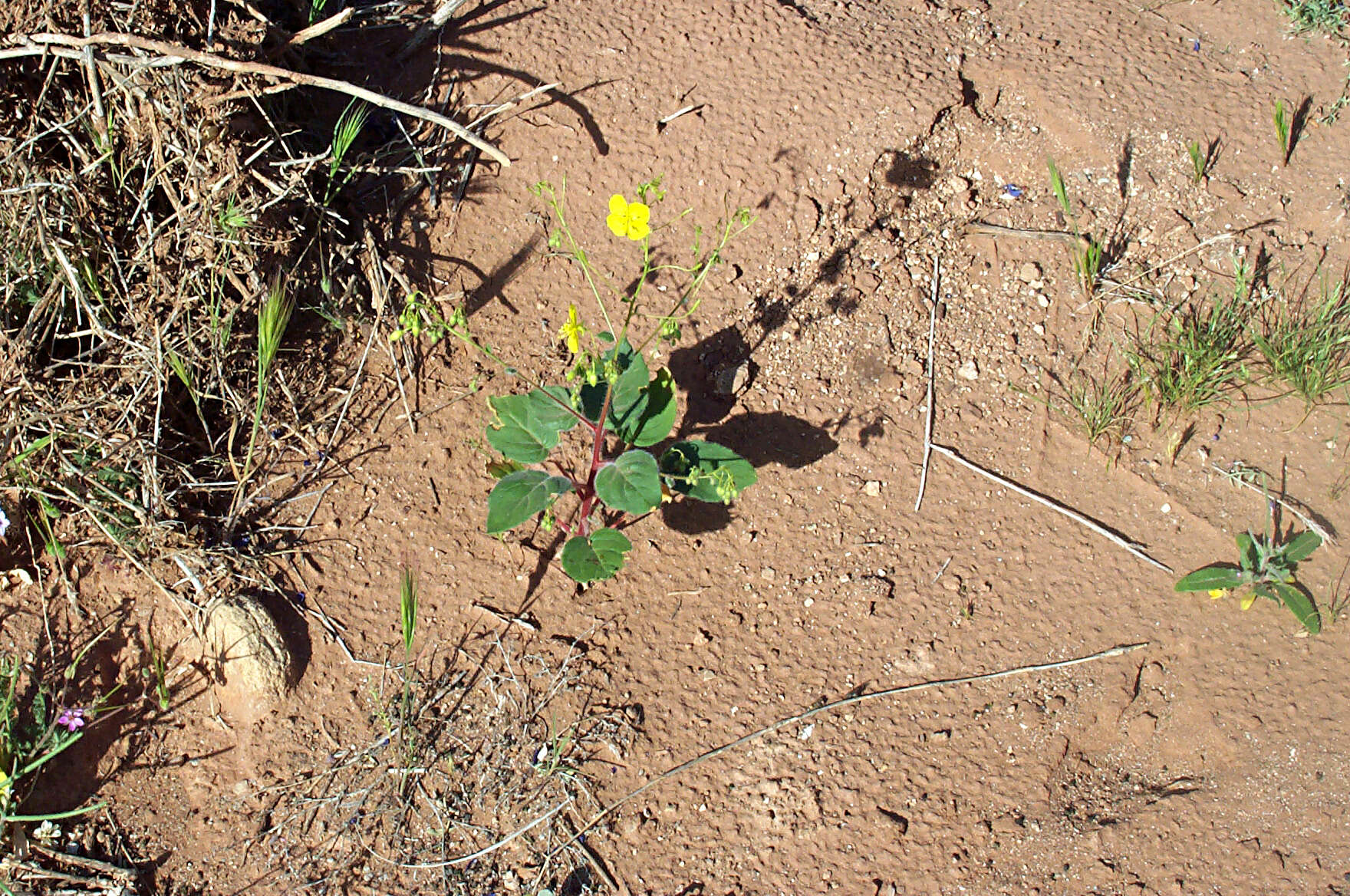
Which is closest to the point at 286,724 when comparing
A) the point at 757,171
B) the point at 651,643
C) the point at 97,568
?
the point at 97,568

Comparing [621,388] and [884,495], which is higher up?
[621,388]

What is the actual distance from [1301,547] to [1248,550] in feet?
0.41

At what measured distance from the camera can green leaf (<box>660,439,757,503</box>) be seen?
2.23 m

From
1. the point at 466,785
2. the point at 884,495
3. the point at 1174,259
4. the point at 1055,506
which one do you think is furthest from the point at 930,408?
the point at 466,785

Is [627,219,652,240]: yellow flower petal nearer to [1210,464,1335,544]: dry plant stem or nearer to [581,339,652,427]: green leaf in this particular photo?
[581,339,652,427]: green leaf

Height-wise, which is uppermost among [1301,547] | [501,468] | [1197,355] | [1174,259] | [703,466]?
[1174,259]

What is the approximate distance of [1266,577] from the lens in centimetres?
238

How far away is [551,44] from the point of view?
2801mm

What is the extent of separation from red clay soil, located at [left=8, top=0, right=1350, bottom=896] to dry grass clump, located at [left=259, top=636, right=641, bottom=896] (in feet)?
0.16

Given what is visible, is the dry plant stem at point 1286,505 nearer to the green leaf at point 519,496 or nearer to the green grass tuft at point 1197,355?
the green grass tuft at point 1197,355

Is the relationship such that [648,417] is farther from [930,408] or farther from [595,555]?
[930,408]

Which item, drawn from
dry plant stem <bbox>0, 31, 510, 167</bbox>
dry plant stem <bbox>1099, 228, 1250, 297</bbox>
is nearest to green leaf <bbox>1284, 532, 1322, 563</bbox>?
dry plant stem <bbox>1099, 228, 1250, 297</bbox>

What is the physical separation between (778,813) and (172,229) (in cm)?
205

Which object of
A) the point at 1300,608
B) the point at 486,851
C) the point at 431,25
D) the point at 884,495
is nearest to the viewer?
the point at 486,851
